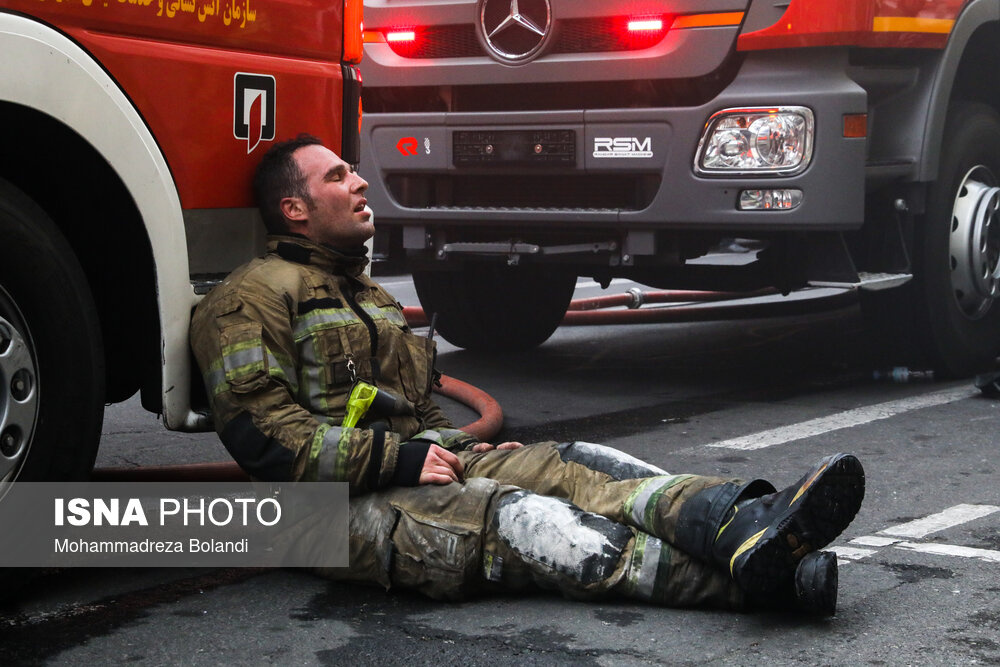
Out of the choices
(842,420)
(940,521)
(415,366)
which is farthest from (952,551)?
(842,420)

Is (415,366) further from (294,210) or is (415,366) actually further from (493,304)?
(493,304)

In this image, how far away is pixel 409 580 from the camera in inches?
136

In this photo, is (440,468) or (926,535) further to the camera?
(926,535)

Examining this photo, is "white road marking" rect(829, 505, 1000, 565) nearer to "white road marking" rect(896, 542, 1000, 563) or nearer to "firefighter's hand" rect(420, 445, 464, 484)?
"white road marking" rect(896, 542, 1000, 563)

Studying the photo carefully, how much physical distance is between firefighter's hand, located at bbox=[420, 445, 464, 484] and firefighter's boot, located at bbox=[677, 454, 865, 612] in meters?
0.60

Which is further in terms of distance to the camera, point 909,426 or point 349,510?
point 909,426

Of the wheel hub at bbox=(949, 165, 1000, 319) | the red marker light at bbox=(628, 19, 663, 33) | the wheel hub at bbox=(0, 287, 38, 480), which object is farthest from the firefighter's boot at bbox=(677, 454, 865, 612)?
the wheel hub at bbox=(949, 165, 1000, 319)

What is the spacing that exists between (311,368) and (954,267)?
3.76 m

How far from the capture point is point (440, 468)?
357 cm

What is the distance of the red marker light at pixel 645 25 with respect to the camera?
6.02 metres

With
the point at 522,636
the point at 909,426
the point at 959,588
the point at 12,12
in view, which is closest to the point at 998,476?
the point at 909,426

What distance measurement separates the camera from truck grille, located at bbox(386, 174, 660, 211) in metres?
6.17

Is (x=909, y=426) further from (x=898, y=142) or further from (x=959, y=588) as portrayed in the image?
(x=959, y=588)

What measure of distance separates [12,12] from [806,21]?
10.9ft
